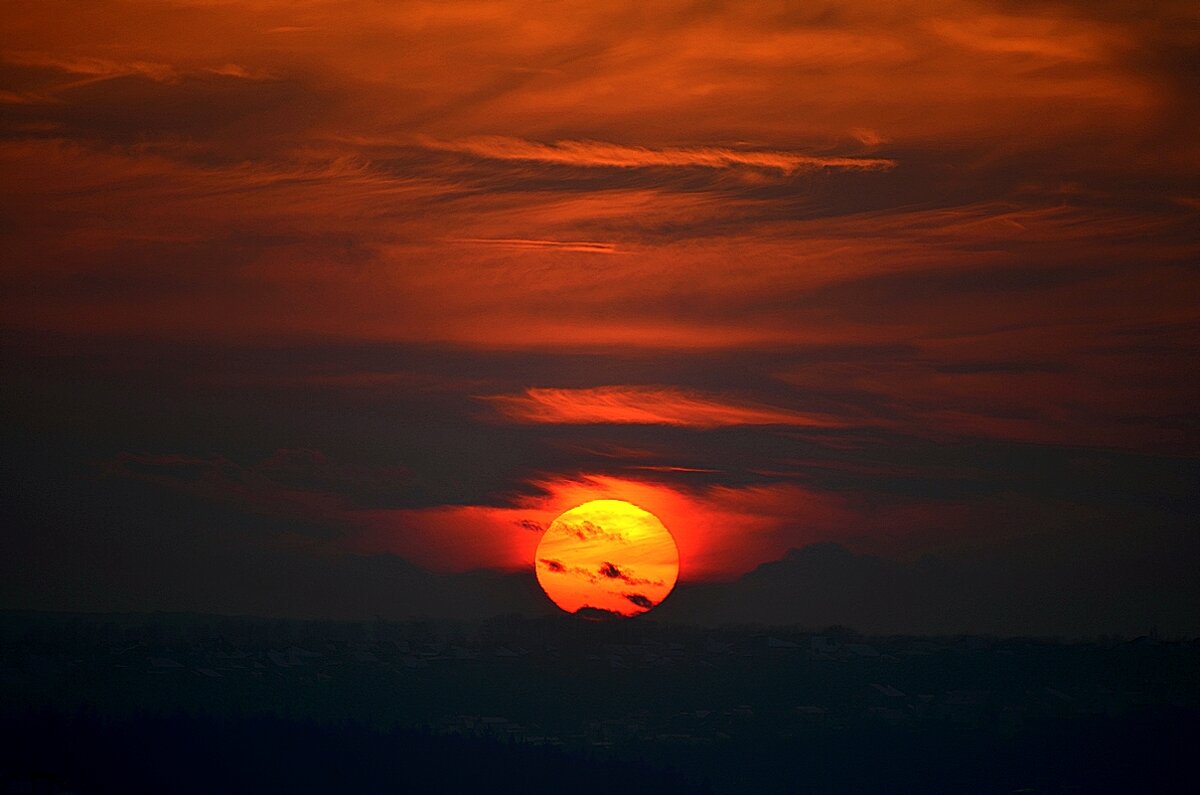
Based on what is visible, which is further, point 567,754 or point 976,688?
point 976,688

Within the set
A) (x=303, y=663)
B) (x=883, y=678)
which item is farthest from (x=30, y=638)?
(x=883, y=678)

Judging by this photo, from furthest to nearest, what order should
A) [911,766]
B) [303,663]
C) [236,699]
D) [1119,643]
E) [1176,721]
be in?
[1119,643], [303,663], [1176,721], [236,699], [911,766]

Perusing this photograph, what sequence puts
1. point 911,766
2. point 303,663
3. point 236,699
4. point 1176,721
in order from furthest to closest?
1. point 303,663
2. point 1176,721
3. point 236,699
4. point 911,766

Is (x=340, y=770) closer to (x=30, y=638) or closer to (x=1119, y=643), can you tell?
(x=30, y=638)

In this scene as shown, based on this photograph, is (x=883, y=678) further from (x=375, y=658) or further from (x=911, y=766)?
(x=375, y=658)

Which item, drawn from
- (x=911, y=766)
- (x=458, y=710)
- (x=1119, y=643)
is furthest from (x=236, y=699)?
(x=1119, y=643)

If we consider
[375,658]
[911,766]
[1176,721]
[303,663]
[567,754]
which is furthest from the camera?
[375,658]
